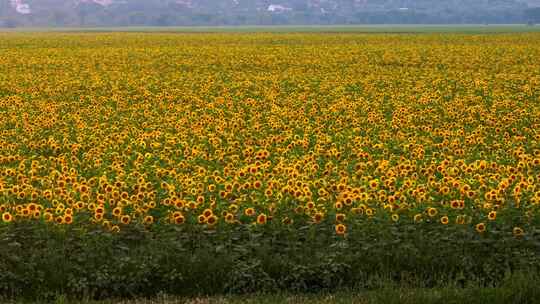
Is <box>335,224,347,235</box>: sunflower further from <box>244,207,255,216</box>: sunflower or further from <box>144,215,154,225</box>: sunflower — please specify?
<box>144,215,154,225</box>: sunflower

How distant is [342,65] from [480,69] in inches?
282

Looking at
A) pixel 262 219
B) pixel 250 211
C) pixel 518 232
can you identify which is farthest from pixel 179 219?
pixel 518 232

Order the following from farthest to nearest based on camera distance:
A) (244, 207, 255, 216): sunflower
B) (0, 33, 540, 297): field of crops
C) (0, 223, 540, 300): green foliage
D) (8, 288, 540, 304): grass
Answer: (244, 207, 255, 216): sunflower < (0, 33, 540, 297): field of crops < (0, 223, 540, 300): green foliage < (8, 288, 540, 304): grass

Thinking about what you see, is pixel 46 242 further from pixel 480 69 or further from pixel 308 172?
pixel 480 69

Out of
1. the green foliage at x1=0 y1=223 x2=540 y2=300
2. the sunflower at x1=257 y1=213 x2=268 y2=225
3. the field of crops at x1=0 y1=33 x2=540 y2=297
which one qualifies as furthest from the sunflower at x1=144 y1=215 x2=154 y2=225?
the sunflower at x1=257 y1=213 x2=268 y2=225

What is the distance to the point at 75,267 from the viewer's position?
8.62m

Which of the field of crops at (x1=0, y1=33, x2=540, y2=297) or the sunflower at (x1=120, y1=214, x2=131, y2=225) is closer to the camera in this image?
the field of crops at (x1=0, y1=33, x2=540, y2=297)

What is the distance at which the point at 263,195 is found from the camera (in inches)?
421

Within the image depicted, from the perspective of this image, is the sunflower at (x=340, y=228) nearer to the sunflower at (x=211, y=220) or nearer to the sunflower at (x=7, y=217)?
the sunflower at (x=211, y=220)

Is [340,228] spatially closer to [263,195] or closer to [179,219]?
[263,195]

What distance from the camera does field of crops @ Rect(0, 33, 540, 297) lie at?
28.7 feet

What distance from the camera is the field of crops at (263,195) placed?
28.7ft

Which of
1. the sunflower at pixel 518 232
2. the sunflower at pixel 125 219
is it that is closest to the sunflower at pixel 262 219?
the sunflower at pixel 125 219

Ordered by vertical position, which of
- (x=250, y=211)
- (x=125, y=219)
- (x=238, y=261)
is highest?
(x=250, y=211)
